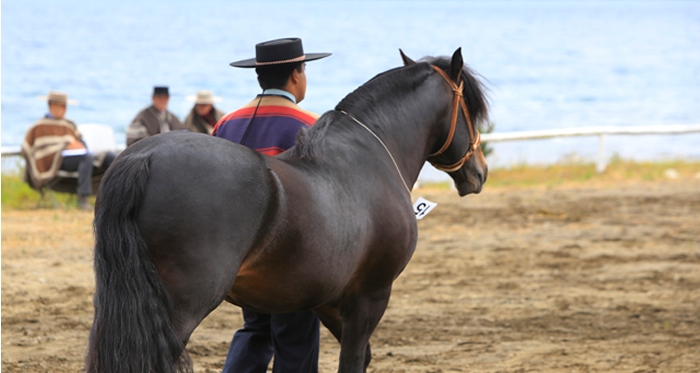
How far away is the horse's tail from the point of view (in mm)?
2584

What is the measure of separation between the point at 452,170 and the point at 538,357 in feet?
5.14

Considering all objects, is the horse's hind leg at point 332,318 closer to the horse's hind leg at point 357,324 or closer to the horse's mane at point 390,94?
the horse's hind leg at point 357,324

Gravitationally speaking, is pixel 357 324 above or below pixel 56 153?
above

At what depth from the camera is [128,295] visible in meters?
2.61

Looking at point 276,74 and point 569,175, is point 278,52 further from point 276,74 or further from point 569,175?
point 569,175

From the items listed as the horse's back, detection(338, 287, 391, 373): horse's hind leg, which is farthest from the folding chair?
the horse's back

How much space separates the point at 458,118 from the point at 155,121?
301 inches

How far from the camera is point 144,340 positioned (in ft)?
8.52

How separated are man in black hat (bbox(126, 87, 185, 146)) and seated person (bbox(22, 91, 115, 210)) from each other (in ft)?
1.76

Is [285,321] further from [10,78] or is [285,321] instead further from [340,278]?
[10,78]

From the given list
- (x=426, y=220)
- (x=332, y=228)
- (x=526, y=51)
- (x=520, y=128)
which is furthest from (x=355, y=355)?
(x=526, y=51)

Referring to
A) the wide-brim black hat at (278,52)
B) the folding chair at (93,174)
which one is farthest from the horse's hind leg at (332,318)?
the folding chair at (93,174)

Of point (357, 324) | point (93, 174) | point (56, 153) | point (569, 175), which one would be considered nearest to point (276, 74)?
point (357, 324)

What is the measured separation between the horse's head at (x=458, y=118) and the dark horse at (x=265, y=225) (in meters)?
0.02
